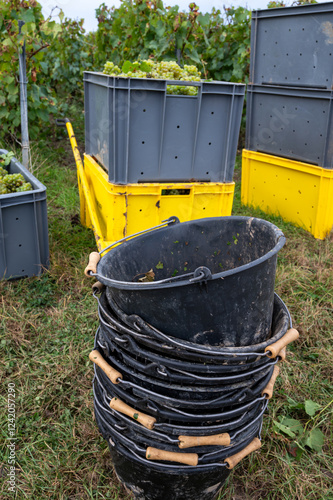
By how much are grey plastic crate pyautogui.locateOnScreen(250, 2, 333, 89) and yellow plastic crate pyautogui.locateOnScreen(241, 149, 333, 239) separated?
721 millimetres

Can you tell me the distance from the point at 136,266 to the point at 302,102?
2832 mm

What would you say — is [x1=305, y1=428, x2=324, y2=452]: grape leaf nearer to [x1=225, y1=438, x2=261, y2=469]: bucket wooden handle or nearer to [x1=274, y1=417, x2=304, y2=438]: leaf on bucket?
[x1=274, y1=417, x2=304, y2=438]: leaf on bucket

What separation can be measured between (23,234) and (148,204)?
95 cm

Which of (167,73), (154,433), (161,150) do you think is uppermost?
(167,73)

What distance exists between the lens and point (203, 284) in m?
1.34

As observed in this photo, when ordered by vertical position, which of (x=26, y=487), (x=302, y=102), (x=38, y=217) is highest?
(x=302, y=102)

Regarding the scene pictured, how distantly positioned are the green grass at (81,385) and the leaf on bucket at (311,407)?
28 mm

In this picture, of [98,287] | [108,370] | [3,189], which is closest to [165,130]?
[3,189]

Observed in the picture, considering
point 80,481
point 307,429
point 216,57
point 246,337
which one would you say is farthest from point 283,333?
point 216,57

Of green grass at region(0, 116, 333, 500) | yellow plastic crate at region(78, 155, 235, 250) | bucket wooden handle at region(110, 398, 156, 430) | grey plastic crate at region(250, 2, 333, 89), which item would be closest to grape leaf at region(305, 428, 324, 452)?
green grass at region(0, 116, 333, 500)

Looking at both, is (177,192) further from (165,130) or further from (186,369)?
(186,369)

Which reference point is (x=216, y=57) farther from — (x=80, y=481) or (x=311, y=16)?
(x=80, y=481)

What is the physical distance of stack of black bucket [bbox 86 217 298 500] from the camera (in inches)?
53.6

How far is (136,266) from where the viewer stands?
181cm
